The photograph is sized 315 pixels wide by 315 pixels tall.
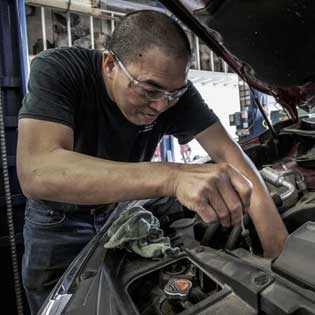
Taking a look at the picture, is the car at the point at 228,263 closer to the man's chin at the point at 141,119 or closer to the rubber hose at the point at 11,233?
the man's chin at the point at 141,119

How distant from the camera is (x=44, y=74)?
32.1 inches

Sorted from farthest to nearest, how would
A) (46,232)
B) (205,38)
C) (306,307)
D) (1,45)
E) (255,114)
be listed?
(255,114) < (1,45) < (46,232) < (205,38) < (306,307)

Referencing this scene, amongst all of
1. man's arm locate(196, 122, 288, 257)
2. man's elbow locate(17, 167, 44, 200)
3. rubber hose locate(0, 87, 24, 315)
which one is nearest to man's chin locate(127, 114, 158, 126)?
man's arm locate(196, 122, 288, 257)

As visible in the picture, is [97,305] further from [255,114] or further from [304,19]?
[255,114]

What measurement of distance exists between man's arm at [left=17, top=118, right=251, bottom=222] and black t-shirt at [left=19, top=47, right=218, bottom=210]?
13 cm

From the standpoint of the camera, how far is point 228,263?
58 cm

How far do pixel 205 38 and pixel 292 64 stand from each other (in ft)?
1.22

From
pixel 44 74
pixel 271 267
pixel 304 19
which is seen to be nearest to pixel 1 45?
pixel 44 74

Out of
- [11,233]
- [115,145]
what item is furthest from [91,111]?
[11,233]

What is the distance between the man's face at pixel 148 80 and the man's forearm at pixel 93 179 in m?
0.27

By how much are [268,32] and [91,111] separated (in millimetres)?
589

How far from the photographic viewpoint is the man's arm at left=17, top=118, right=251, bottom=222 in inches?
20.8

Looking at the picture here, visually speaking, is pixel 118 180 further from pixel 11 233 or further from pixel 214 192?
pixel 11 233

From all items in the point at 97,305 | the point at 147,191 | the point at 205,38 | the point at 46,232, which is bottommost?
the point at 46,232
